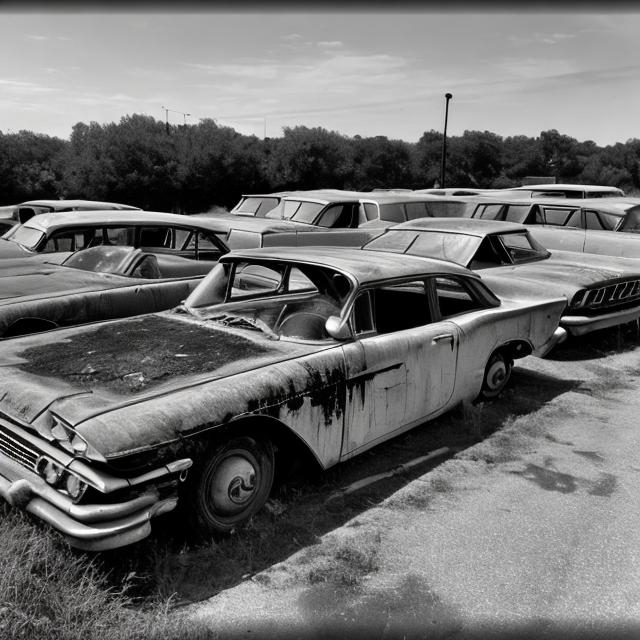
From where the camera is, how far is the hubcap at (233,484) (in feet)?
10.2

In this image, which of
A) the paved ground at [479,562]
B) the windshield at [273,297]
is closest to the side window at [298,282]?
the windshield at [273,297]

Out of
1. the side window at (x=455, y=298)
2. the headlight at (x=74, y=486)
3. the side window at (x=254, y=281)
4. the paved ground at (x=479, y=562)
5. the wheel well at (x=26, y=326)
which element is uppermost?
the side window at (x=254, y=281)

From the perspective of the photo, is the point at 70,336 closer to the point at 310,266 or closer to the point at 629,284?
the point at 310,266

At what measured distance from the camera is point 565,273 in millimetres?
7016

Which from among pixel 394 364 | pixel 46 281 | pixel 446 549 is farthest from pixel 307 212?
pixel 446 549

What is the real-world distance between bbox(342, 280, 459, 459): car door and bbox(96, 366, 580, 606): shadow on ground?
28 centimetres

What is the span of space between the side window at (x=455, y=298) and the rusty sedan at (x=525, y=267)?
1209mm

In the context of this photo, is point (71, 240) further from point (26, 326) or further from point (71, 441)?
point (71, 441)

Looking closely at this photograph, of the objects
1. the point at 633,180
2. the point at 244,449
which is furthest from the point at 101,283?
the point at 633,180

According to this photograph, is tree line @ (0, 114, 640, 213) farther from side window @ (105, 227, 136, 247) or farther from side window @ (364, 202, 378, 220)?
side window @ (105, 227, 136, 247)

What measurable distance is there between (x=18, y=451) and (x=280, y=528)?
1.29 meters

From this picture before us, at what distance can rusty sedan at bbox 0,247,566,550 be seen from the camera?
8.98 ft

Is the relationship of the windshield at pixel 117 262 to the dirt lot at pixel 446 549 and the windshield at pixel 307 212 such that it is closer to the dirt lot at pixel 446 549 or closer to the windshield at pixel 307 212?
the dirt lot at pixel 446 549

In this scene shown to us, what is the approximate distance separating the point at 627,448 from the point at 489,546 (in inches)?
71.0
